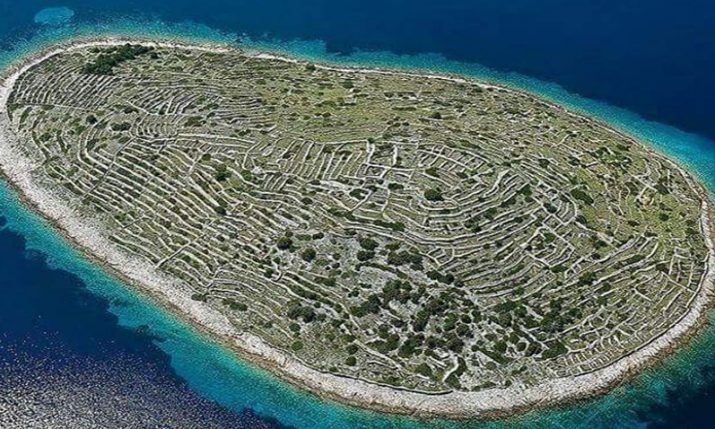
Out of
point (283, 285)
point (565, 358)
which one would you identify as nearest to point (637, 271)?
point (565, 358)

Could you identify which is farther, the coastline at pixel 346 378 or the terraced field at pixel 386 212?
the terraced field at pixel 386 212

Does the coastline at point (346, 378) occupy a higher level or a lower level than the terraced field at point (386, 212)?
lower

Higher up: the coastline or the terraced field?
the terraced field

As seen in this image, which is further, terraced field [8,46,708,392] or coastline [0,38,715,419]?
terraced field [8,46,708,392]
